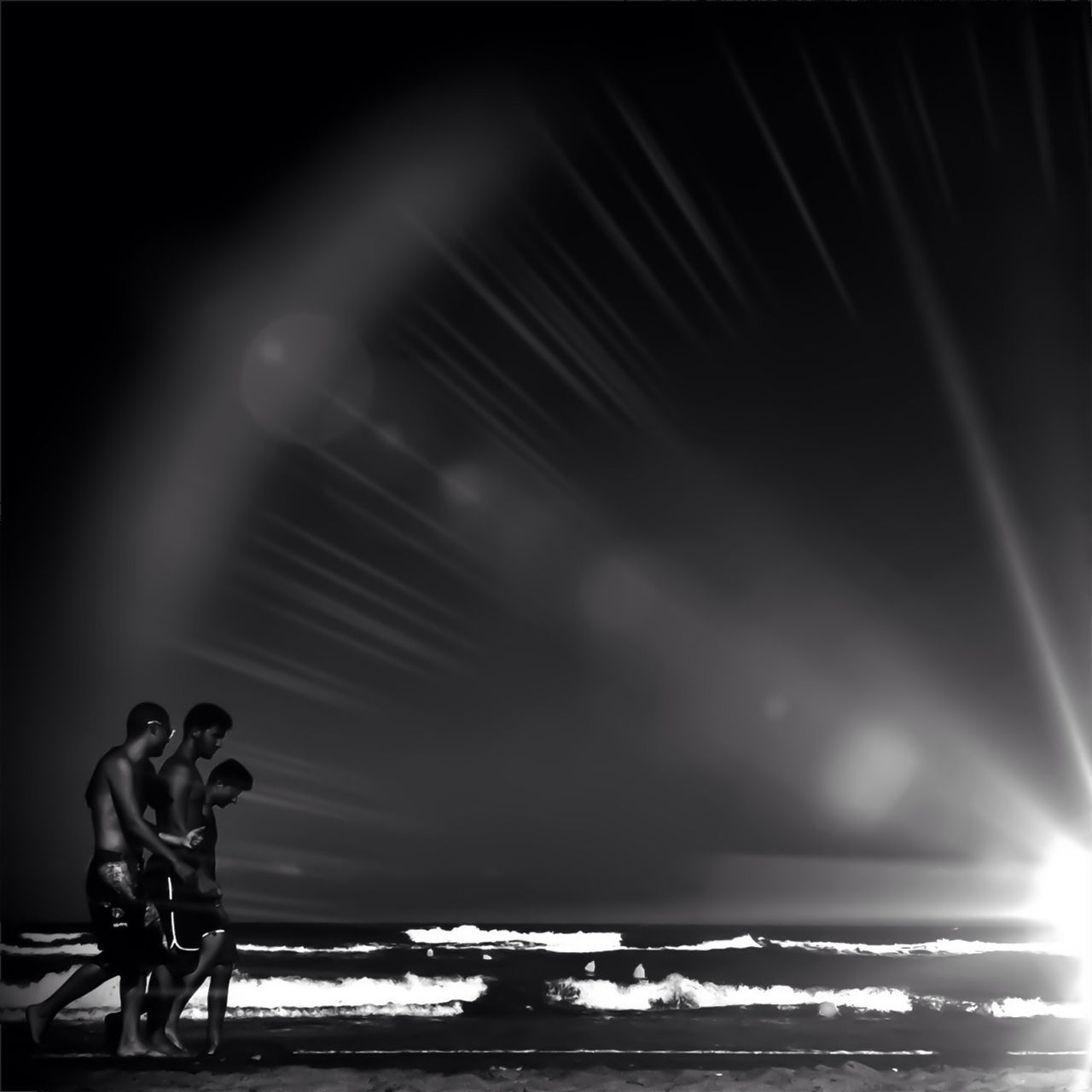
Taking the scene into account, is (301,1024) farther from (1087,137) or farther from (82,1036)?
(1087,137)

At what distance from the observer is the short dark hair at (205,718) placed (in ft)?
14.1

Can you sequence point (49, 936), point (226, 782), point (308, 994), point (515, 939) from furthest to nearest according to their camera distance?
point (49, 936) → point (515, 939) → point (308, 994) → point (226, 782)

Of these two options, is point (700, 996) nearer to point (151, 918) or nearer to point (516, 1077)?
point (516, 1077)

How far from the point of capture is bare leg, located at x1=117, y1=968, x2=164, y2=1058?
13.8 ft

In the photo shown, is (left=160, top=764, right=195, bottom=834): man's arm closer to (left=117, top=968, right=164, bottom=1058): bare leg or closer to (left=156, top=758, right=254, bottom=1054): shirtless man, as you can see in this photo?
(left=156, top=758, right=254, bottom=1054): shirtless man

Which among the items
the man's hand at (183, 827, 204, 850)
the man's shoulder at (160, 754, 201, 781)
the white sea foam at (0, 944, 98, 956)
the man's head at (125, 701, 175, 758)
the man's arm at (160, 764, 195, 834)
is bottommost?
the white sea foam at (0, 944, 98, 956)

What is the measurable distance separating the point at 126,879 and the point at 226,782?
20.7 inches

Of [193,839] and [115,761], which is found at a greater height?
[115,761]

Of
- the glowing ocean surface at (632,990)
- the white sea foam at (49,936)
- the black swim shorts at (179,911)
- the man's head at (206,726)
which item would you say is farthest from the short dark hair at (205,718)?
the white sea foam at (49,936)

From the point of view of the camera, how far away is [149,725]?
14.0 feet

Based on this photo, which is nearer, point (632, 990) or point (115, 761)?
point (115, 761)

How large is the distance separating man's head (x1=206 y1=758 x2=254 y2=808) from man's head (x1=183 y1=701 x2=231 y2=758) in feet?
0.46

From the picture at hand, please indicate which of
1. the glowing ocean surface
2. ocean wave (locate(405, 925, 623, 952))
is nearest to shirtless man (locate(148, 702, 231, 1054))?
the glowing ocean surface

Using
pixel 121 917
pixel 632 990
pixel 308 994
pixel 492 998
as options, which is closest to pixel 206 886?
pixel 121 917
